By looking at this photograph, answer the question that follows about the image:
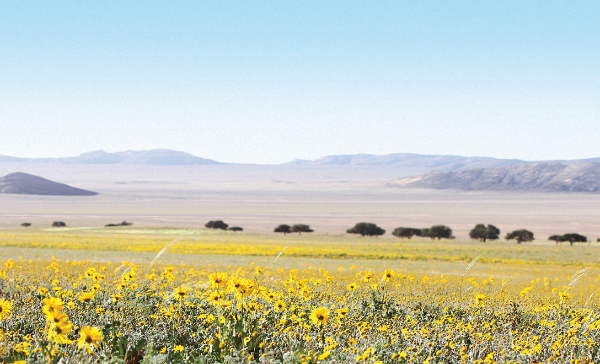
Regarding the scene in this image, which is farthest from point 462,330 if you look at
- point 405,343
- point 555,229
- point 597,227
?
point 597,227

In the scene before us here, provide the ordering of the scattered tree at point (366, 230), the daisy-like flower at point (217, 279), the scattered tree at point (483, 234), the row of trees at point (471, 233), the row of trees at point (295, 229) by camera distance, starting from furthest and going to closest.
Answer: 1. the row of trees at point (295, 229)
2. the scattered tree at point (366, 230)
3. the scattered tree at point (483, 234)
4. the row of trees at point (471, 233)
5. the daisy-like flower at point (217, 279)

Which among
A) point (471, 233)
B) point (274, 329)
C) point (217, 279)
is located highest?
point (217, 279)

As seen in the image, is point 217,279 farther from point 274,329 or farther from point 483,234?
point 483,234

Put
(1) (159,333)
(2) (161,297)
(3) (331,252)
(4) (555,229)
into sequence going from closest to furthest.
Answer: (1) (159,333) → (2) (161,297) → (3) (331,252) → (4) (555,229)

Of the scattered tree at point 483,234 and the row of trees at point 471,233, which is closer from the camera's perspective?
the row of trees at point 471,233

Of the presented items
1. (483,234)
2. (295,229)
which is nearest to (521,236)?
(483,234)

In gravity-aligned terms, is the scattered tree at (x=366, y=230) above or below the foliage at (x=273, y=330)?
below

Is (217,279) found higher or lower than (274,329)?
higher

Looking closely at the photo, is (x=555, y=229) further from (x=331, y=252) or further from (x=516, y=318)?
(x=516, y=318)

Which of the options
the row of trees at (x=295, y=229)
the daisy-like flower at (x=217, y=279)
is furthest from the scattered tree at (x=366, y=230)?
the daisy-like flower at (x=217, y=279)

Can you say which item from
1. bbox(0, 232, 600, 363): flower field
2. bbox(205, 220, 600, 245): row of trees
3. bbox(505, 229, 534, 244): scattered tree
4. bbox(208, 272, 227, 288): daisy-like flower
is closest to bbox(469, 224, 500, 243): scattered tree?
bbox(205, 220, 600, 245): row of trees

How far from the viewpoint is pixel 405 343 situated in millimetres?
6730

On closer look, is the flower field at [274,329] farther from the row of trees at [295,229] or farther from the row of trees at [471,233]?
the row of trees at [295,229]

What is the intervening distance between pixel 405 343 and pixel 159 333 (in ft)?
10.1
